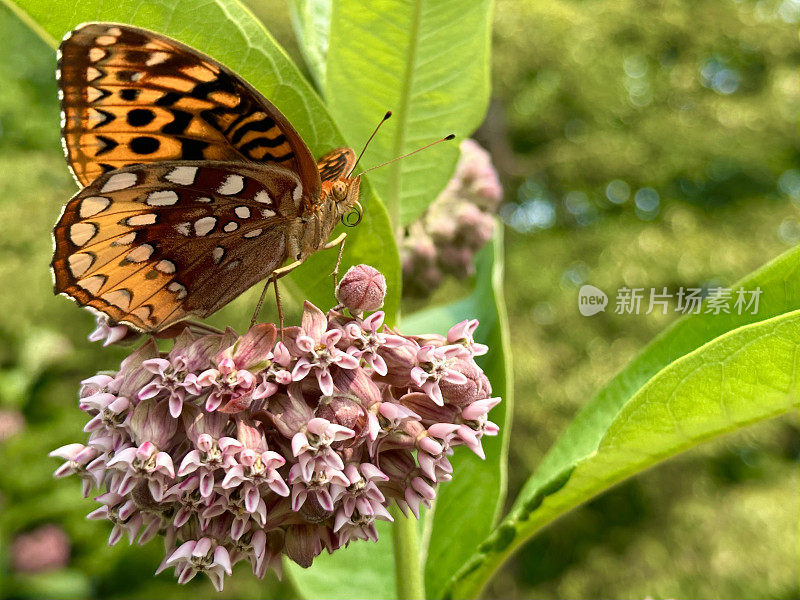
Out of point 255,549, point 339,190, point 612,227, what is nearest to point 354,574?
point 255,549

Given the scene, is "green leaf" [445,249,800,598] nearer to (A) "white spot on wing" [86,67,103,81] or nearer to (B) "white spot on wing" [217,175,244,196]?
(B) "white spot on wing" [217,175,244,196]

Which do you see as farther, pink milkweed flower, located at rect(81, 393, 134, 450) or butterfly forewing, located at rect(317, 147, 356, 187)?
butterfly forewing, located at rect(317, 147, 356, 187)

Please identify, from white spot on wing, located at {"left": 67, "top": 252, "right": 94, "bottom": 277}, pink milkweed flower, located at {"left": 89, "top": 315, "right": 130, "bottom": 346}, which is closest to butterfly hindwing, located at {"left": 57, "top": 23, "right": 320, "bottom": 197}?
white spot on wing, located at {"left": 67, "top": 252, "right": 94, "bottom": 277}

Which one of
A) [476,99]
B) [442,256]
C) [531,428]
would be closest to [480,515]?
[476,99]

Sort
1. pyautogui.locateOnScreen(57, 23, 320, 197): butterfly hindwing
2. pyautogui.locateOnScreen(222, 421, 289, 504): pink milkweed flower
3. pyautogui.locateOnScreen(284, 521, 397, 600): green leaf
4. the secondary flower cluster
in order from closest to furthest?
pyautogui.locateOnScreen(222, 421, 289, 504): pink milkweed flower < pyautogui.locateOnScreen(57, 23, 320, 197): butterfly hindwing < pyautogui.locateOnScreen(284, 521, 397, 600): green leaf < the secondary flower cluster

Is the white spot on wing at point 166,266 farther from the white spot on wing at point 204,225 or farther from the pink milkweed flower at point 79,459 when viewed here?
the pink milkweed flower at point 79,459

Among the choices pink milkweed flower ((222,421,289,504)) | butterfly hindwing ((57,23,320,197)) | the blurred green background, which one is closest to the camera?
pink milkweed flower ((222,421,289,504))
